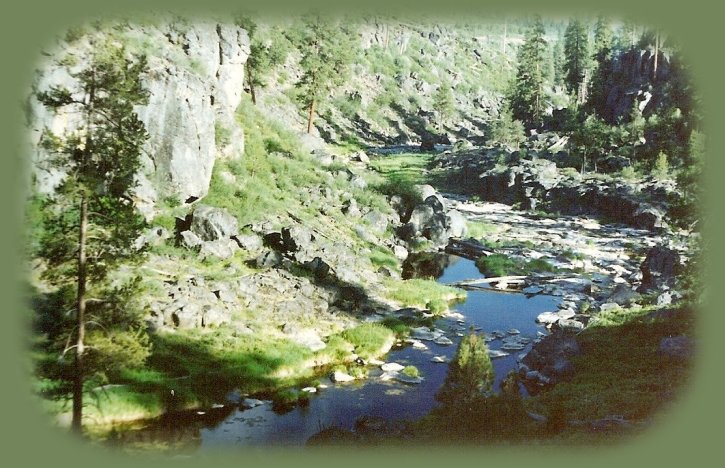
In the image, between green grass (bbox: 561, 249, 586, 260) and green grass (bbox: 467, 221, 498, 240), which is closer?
green grass (bbox: 561, 249, 586, 260)

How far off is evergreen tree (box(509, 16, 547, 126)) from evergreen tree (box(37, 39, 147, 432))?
360 ft

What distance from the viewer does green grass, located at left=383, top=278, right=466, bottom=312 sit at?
121 feet

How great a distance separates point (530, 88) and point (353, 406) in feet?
352

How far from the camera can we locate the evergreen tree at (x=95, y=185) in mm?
14828

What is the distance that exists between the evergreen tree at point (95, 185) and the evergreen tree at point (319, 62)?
59.1 m

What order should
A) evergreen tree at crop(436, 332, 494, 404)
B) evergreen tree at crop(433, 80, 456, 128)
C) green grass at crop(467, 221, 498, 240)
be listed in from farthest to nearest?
evergreen tree at crop(433, 80, 456, 128) → green grass at crop(467, 221, 498, 240) → evergreen tree at crop(436, 332, 494, 404)

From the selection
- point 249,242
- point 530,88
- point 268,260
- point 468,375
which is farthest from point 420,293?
point 530,88

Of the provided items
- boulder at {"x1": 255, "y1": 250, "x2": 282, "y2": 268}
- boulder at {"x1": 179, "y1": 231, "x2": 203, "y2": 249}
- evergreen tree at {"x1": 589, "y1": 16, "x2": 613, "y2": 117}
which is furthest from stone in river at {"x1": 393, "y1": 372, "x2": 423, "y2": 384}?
evergreen tree at {"x1": 589, "y1": 16, "x2": 613, "y2": 117}

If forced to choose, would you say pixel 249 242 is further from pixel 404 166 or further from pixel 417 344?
pixel 404 166

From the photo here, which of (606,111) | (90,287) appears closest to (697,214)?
(90,287)

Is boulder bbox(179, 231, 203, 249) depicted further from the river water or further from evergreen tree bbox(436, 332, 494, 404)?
evergreen tree bbox(436, 332, 494, 404)

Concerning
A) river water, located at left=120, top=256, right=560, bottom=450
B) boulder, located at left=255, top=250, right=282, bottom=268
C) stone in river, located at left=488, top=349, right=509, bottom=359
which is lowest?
river water, located at left=120, top=256, right=560, bottom=450

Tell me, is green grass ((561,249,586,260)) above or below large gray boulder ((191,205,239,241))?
below

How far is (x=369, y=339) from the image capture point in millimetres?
29750
